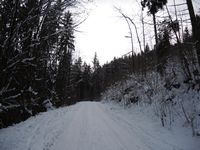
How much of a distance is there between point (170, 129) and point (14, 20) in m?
6.13

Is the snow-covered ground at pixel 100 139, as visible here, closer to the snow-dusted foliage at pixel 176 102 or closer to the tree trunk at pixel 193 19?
the snow-dusted foliage at pixel 176 102

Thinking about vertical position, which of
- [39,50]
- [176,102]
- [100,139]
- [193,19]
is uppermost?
[193,19]

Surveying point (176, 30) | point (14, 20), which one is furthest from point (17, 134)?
point (176, 30)

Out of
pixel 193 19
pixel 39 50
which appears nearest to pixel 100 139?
pixel 39 50

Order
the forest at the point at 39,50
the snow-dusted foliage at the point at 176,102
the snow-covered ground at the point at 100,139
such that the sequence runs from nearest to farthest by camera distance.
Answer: the forest at the point at 39,50, the snow-covered ground at the point at 100,139, the snow-dusted foliage at the point at 176,102

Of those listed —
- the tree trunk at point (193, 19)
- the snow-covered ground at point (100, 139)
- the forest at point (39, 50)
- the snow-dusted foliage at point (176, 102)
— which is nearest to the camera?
the forest at point (39, 50)

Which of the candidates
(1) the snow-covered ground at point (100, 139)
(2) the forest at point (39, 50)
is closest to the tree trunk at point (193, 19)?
(2) the forest at point (39, 50)

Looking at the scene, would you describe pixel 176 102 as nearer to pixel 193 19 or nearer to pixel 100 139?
pixel 193 19

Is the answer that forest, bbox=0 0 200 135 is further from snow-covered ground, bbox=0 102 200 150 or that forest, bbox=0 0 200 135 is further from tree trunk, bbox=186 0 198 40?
snow-covered ground, bbox=0 102 200 150

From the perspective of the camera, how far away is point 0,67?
3779mm

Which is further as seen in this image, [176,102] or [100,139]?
[176,102]

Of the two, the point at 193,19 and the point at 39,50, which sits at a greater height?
the point at 193,19

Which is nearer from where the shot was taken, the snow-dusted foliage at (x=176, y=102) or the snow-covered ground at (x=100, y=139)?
the snow-covered ground at (x=100, y=139)

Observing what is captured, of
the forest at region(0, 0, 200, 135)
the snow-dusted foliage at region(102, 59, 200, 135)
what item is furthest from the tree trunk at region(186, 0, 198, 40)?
the snow-dusted foliage at region(102, 59, 200, 135)
